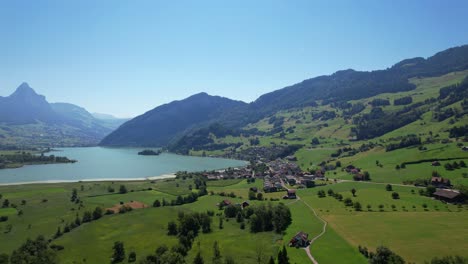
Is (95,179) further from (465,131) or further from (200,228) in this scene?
(465,131)

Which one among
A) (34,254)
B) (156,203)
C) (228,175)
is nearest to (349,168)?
(228,175)

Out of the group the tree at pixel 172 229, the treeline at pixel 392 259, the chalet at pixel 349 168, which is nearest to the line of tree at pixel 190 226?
the tree at pixel 172 229

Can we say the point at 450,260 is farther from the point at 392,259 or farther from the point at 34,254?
the point at 34,254

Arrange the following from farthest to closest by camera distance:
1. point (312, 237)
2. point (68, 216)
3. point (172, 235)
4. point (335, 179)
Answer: point (335, 179) < point (68, 216) < point (172, 235) < point (312, 237)

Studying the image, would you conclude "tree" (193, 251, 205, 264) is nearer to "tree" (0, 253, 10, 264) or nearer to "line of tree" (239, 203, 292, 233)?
"line of tree" (239, 203, 292, 233)

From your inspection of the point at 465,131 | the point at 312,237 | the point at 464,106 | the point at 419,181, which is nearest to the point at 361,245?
the point at 312,237
